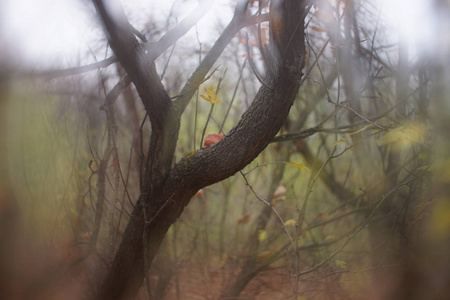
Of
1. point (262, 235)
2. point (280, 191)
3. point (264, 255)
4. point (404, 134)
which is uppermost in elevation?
point (280, 191)

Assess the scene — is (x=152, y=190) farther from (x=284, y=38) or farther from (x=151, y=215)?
(x=284, y=38)

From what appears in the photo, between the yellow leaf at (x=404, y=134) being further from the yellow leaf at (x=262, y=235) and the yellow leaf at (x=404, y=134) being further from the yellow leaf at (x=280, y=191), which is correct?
the yellow leaf at (x=262, y=235)

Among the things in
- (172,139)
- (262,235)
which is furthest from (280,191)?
(172,139)

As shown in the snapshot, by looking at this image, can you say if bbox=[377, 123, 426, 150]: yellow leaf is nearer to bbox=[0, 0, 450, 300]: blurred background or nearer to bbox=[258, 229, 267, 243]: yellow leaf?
bbox=[0, 0, 450, 300]: blurred background

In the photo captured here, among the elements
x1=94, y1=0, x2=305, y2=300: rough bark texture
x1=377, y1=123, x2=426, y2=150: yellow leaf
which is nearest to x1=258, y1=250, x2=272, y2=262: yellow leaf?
x1=94, y1=0, x2=305, y2=300: rough bark texture

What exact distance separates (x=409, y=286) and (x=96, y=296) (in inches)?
76.5

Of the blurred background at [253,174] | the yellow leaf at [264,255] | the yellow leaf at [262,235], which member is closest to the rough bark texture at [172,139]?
the blurred background at [253,174]

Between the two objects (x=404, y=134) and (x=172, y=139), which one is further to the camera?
(x=172, y=139)

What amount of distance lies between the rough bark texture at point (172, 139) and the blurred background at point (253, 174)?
5.2 inches

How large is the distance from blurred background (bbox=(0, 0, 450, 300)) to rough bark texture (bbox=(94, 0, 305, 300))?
0.13m

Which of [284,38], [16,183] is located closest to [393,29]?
[284,38]

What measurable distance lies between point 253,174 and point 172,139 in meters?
2.17

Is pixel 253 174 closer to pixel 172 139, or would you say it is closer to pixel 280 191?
pixel 280 191

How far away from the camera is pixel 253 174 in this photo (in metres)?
4.02
